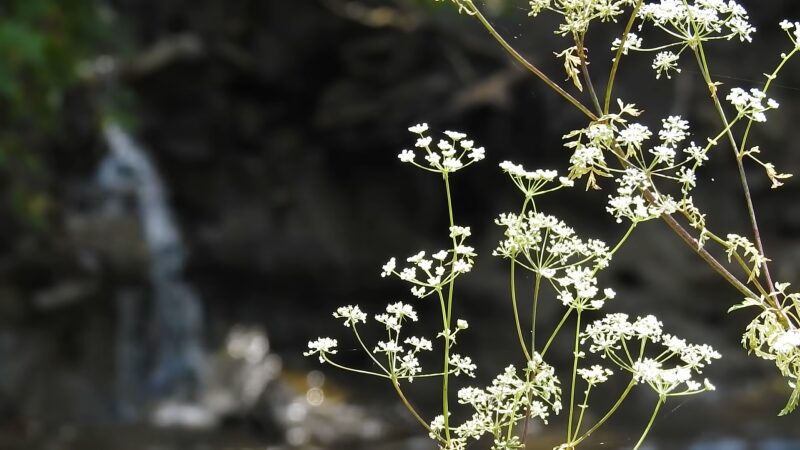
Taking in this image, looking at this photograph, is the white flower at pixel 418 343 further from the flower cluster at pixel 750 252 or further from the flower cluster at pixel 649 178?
the flower cluster at pixel 750 252

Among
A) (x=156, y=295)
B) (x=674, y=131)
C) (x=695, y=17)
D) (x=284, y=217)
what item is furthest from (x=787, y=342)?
(x=284, y=217)

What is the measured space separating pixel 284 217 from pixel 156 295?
1979 millimetres

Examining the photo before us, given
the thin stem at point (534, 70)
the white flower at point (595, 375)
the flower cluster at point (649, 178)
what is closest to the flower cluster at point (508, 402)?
the white flower at point (595, 375)

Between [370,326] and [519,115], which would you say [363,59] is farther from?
[370,326]

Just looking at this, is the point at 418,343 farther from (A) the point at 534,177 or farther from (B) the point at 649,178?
(B) the point at 649,178

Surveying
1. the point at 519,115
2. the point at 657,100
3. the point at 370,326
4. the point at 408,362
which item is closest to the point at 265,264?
the point at 370,326

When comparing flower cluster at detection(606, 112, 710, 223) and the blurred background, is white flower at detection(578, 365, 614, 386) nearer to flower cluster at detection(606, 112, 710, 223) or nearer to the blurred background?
flower cluster at detection(606, 112, 710, 223)

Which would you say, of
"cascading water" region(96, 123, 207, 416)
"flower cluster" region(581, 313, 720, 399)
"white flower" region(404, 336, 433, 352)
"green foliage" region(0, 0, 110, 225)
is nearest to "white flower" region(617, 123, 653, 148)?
"flower cluster" region(581, 313, 720, 399)

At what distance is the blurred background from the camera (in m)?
10.8

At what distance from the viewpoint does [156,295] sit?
1223cm

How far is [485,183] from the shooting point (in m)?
13.3

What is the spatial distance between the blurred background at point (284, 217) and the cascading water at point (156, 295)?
28 millimetres

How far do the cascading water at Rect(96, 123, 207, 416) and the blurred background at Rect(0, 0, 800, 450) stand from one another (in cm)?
3

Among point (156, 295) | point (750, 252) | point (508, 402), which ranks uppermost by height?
point (156, 295)
